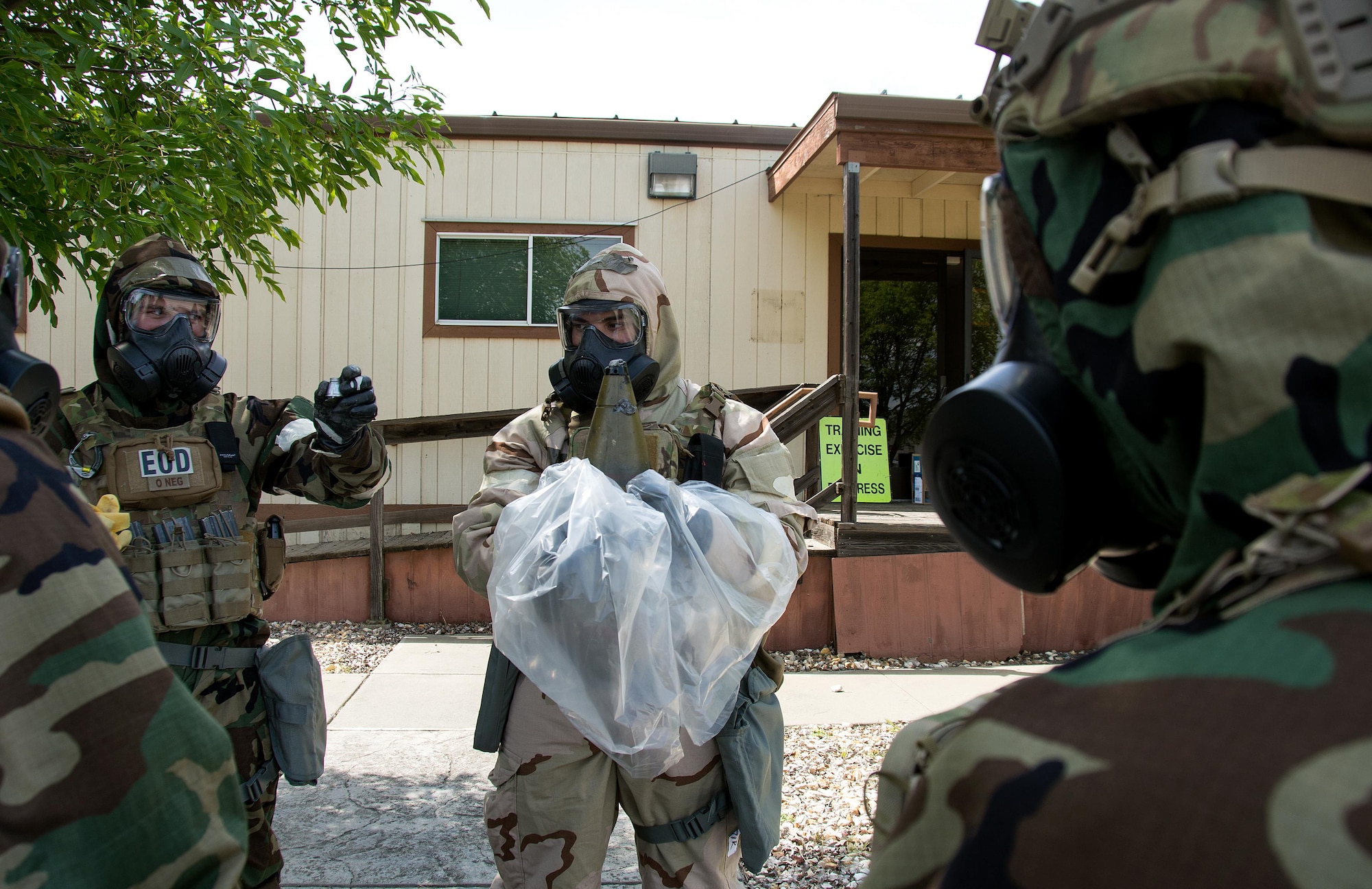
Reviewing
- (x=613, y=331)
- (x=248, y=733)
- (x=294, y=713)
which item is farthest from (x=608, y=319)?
(x=248, y=733)

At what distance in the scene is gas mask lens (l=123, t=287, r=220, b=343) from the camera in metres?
2.74

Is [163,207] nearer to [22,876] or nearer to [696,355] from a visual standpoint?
[22,876]

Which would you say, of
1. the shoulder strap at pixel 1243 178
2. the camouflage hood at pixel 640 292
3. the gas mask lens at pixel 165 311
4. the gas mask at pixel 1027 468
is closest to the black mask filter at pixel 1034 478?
the gas mask at pixel 1027 468

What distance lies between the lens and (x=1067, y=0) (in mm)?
788

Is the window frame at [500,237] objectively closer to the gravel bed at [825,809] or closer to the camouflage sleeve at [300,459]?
the gravel bed at [825,809]

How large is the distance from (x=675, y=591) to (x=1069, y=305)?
146 cm

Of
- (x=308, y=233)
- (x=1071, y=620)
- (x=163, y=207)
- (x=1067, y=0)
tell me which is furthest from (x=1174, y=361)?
(x=308, y=233)

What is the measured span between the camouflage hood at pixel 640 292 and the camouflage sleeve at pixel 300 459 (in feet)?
2.66

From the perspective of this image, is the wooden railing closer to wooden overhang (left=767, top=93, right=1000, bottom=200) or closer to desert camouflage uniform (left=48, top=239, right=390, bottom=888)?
wooden overhang (left=767, top=93, right=1000, bottom=200)

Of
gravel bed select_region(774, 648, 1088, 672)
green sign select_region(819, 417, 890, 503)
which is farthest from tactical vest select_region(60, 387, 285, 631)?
green sign select_region(819, 417, 890, 503)

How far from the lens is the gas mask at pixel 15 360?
115 cm

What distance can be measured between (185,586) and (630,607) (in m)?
1.42

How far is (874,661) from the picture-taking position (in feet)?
19.4

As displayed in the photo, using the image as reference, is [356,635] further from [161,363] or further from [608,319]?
[608,319]
